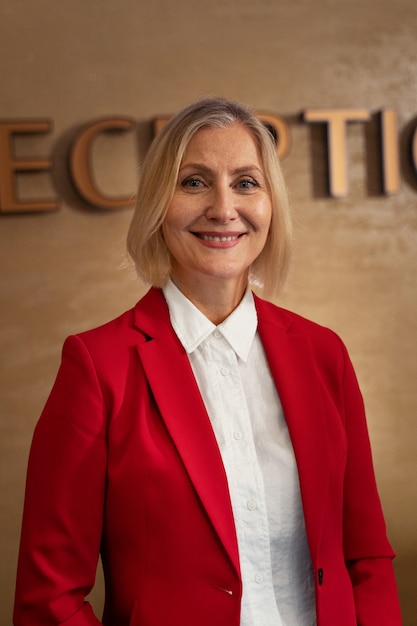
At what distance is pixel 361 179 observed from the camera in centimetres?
357

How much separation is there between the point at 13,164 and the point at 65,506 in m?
2.22

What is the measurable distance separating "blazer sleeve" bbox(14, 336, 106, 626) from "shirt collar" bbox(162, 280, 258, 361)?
23 cm

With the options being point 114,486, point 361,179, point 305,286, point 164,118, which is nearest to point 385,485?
point 305,286

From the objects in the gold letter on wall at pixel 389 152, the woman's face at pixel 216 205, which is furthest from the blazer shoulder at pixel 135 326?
the gold letter on wall at pixel 389 152

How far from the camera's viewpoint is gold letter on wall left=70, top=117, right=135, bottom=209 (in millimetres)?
3359

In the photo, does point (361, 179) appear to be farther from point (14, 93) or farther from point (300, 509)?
point (300, 509)

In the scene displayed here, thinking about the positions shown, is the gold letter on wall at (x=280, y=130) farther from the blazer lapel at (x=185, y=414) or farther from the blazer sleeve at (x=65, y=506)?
the blazer sleeve at (x=65, y=506)

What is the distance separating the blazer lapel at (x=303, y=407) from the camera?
153 cm

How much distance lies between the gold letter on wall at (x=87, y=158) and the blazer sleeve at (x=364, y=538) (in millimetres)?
1927

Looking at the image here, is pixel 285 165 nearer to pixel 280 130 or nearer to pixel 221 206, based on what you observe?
pixel 280 130

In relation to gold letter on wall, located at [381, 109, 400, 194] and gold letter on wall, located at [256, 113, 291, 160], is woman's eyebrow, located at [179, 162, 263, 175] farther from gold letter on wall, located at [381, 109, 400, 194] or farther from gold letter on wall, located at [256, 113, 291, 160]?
gold letter on wall, located at [381, 109, 400, 194]

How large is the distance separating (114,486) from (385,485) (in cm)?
242

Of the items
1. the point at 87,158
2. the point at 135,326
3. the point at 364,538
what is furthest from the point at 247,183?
the point at 87,158

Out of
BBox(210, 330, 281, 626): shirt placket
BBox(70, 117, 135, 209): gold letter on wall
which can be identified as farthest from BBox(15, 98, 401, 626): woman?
BBox(70, 117, 135, 209): gold letter on wall
